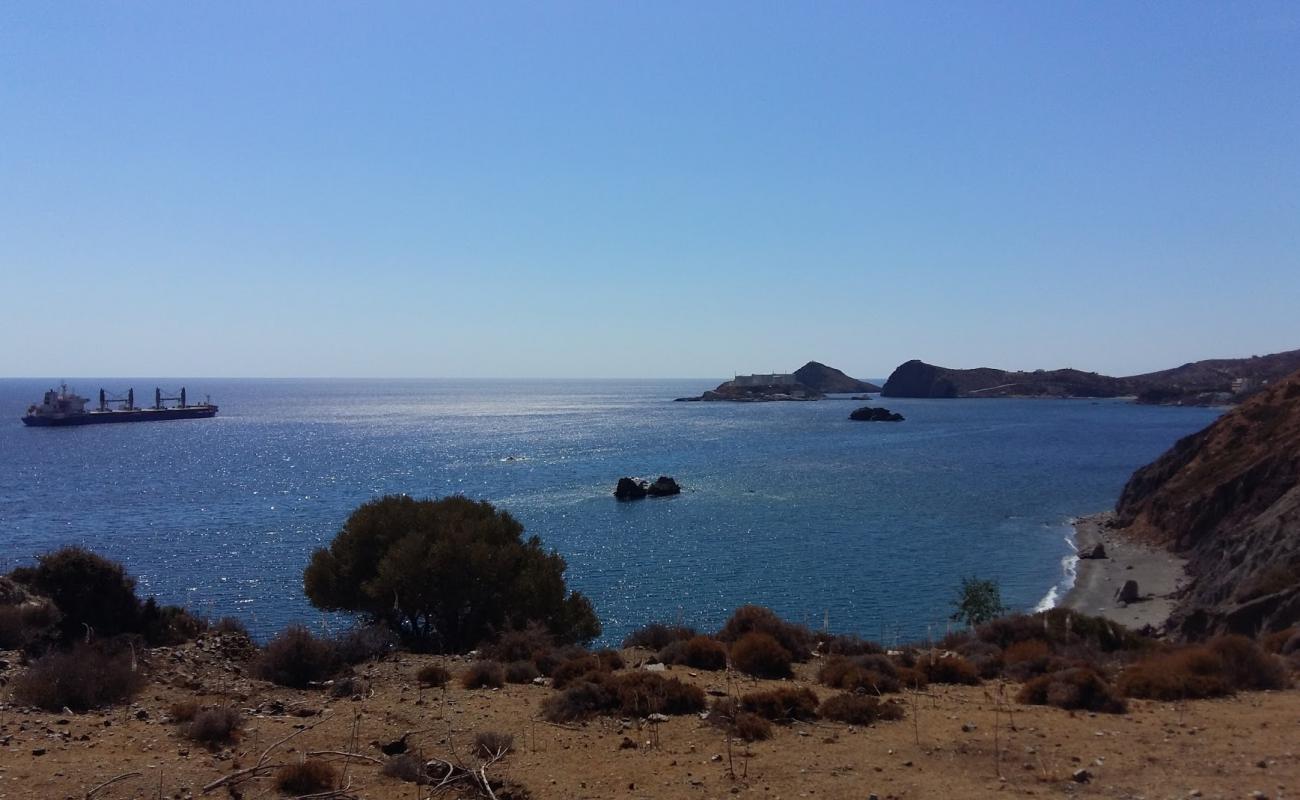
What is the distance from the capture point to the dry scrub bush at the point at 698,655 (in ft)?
54.2

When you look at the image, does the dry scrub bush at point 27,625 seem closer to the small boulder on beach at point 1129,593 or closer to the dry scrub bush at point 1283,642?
the dry scrub bush at point 1283,642

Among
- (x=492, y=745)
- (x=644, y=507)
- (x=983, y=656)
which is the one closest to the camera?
(x=492, y=745)

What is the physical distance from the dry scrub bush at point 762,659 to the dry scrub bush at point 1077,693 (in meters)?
4.03

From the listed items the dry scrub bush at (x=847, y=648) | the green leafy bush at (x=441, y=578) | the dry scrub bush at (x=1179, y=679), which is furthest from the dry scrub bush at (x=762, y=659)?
the green leafy bush at (x=441, y=578)

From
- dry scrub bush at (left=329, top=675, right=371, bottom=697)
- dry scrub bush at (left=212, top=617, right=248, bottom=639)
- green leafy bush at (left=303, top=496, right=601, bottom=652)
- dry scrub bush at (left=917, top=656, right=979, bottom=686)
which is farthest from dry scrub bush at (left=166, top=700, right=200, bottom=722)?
dry scrub bush at (left=917, top=656, right=979, bottom=686)

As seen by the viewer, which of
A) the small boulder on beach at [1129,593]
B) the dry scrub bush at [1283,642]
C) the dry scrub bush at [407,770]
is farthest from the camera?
the small boulder on beach at [1129,593]

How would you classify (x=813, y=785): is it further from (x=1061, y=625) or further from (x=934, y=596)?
(x=934, y=596)

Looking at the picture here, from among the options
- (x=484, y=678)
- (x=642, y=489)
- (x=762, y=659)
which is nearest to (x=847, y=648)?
(x=762, y=659)

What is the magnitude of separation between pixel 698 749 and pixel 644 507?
194 feet

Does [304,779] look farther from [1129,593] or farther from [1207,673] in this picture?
[1129,593]

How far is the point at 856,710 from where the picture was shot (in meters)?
12.4

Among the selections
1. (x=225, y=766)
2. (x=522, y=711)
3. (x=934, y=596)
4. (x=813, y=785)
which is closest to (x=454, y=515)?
(x=522, y=711)

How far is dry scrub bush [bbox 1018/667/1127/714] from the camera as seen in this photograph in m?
12.8

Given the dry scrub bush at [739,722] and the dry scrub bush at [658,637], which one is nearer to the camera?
the dry scrub bush at [739,722]
